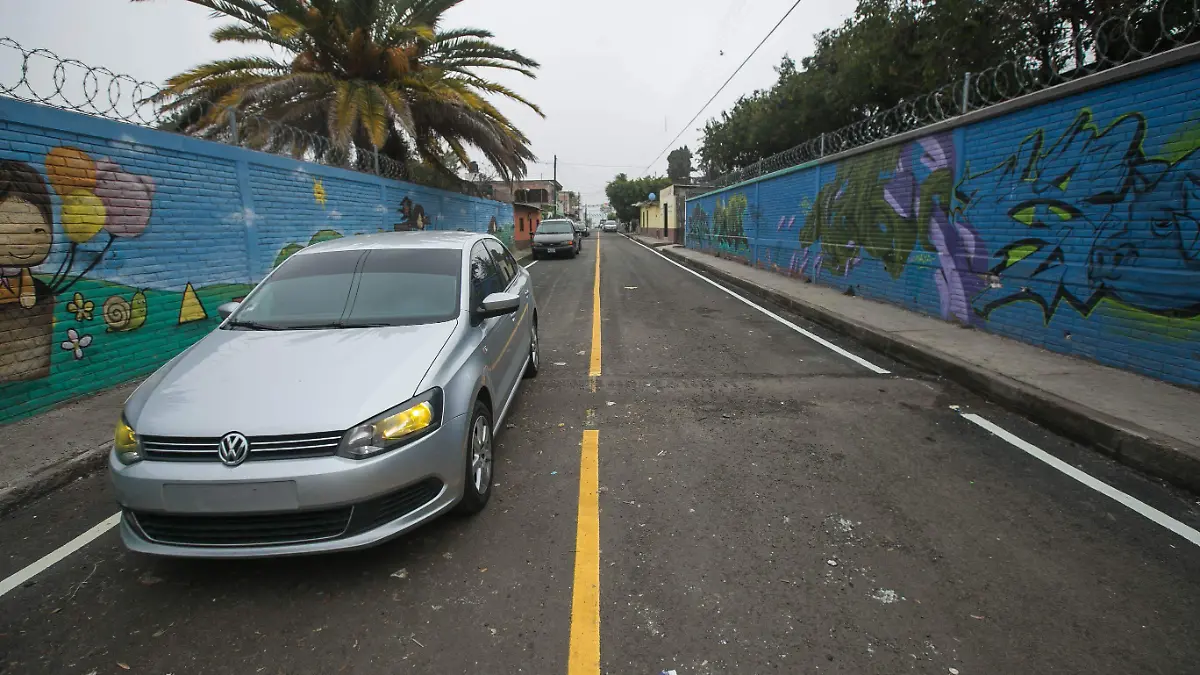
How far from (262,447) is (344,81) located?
11.3 m

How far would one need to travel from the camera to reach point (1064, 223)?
5918 mm

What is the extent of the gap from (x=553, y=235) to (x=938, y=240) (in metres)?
18.0

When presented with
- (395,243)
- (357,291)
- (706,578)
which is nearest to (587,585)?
(706,578)

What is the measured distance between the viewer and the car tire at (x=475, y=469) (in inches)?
125

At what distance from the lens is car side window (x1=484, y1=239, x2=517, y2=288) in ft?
17.6

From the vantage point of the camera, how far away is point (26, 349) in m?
4.77

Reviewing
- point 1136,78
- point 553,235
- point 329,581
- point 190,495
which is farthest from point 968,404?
point 553,235

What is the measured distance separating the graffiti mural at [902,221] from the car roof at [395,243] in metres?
6.43

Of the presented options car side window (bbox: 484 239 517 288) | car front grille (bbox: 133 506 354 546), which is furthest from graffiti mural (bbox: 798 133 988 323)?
car front grille (bbox: 133 506 354 546)

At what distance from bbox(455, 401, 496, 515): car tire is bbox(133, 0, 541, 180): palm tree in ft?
25.0

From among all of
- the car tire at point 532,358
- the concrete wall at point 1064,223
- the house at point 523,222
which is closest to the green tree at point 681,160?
the house at point 523,222

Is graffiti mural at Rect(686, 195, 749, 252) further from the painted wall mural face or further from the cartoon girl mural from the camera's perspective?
the cartoon girl mural

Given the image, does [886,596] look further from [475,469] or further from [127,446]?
[127,446]

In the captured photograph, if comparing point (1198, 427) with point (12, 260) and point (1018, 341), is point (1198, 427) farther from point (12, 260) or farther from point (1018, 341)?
point (12, 260)
